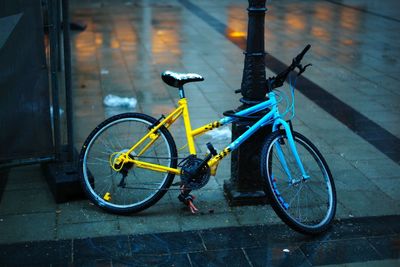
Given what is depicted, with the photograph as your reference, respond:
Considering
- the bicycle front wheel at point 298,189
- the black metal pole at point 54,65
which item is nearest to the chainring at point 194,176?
the bicycle front wheel at point 298,189

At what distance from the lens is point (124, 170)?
15.9 feet

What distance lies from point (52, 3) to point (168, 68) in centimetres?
494

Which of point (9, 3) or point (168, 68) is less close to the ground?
point (9, 3)

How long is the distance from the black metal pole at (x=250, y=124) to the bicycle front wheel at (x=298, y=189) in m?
0.19

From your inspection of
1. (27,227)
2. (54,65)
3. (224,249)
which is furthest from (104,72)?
(224,249)

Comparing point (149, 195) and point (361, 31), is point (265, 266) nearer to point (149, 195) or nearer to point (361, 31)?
point (149, 195)

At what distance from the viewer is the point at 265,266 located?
4145mm

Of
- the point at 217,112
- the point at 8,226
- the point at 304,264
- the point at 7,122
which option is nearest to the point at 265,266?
the point at 304,264

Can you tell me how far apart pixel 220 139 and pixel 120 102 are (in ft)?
6.13

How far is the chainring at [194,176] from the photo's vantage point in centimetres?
472

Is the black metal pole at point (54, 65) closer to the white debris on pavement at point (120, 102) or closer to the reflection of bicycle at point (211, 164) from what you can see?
the reflection of bicycle at point (211, 164)

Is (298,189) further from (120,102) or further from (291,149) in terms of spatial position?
(120,102)

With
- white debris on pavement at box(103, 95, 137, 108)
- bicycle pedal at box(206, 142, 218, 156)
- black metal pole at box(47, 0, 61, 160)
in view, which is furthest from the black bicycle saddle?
white debris on pavement at box(103, 95, 137, 108)

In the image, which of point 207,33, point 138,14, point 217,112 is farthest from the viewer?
point 138,14
